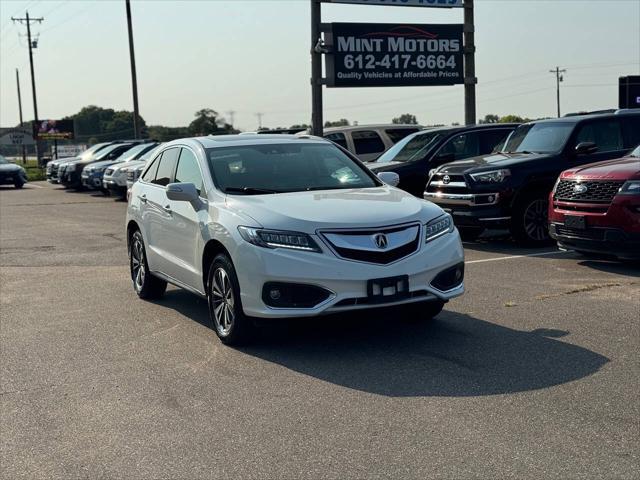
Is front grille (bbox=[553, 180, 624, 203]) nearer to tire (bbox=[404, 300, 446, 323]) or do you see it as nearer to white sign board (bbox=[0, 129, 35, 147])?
tire (bbox=[404, 300, 446, 323])

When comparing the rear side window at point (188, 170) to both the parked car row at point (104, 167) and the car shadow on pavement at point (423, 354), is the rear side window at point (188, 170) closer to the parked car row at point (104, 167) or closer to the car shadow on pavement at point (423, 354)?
the car shadow on pavement at point (423, 354)

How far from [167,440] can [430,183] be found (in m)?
9.31

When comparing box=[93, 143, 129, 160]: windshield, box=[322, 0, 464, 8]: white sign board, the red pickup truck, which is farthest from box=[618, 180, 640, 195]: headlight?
box=[93, 143, 129, 160]: windshield

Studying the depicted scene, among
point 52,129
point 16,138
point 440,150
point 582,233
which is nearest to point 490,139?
point 440,150

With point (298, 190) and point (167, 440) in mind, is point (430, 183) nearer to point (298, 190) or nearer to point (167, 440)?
point (298, 190)

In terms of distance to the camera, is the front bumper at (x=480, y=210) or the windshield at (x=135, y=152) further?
the windshield at (x=135, y=152)

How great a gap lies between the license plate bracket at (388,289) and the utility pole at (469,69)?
16423mm

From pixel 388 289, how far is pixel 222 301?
4.82 feet

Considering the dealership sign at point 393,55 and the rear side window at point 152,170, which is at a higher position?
the dealership sign at point 393,55

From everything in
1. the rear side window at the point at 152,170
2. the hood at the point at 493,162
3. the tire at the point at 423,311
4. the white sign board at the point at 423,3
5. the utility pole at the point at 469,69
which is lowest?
the tire at the point at 423,311

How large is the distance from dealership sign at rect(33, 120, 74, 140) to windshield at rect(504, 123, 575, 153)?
4836 cm

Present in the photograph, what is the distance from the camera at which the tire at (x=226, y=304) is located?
6.93 m

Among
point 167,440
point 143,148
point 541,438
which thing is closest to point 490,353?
point 541,438

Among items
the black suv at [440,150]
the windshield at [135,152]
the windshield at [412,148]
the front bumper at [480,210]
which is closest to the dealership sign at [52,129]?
the windshield at [135,152]
